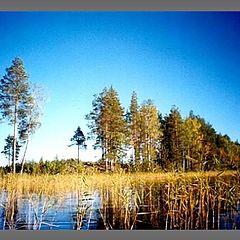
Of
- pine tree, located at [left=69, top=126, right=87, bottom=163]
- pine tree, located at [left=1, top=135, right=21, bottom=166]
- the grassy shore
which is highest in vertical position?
pine tree, located at [left=69, top=126, right=87, bottom=163]

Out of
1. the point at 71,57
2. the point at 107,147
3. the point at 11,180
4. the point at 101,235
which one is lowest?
the point at 101,235

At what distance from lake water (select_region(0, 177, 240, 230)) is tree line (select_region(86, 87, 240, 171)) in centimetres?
19

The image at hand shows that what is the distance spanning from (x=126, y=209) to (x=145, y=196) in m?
0.17

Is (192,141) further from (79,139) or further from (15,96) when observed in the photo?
(15,96)

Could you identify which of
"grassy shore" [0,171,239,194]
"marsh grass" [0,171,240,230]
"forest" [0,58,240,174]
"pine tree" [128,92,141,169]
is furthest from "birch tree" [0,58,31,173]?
"pine tree" [128,92,141,169]

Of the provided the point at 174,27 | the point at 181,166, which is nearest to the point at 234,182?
the point at 181,166

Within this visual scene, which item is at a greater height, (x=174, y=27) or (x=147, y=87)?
(x=174, y=27)

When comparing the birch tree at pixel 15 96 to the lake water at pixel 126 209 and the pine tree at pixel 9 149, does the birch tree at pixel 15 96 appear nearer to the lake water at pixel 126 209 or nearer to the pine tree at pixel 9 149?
the pine tree at pixel 9 149

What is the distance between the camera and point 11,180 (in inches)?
157

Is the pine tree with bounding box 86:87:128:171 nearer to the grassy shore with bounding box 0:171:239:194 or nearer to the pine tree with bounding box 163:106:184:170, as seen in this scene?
the grassy shore with bounding box 0:171:239:194

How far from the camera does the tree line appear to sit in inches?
156

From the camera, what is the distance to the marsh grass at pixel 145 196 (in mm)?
3930

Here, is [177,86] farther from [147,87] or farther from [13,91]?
[13,91]

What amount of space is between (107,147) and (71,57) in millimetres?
733
